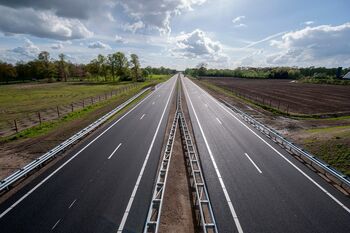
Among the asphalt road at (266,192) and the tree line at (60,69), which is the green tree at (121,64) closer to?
the tree line at (60,69)

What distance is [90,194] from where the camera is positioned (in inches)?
392

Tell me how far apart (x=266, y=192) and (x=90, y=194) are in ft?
28.0

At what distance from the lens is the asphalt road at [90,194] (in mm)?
8078

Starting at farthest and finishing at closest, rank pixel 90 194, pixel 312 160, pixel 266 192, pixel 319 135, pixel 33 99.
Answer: pixel 33 99
pixel 319 135
pixel 312 160
pixel 266 192
pixel 90 194

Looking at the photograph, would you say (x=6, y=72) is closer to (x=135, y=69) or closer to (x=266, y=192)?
(x=135, y=69)

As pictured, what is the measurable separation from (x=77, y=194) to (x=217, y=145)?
10691mm

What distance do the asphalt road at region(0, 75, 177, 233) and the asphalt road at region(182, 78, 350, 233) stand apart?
138 inches

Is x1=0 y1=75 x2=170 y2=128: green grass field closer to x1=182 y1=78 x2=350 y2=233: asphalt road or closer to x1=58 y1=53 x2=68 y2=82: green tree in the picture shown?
x1=182 y1=78 x2=350 y2=233: asphalt road

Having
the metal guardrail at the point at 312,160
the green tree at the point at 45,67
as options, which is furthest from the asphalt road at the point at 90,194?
the green tree at the point at 45,67

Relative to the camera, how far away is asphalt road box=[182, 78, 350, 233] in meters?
8.23

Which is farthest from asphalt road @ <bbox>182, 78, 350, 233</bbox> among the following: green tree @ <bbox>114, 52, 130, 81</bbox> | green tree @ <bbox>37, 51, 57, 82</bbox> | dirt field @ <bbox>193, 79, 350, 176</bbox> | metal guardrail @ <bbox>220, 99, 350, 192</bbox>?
green tree @ <bbox>37, 51, 57, 82</bbox>

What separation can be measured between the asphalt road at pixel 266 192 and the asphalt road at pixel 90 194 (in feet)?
11.5

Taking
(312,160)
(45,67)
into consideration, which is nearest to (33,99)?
(312,160)

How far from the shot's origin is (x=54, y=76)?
411ft
